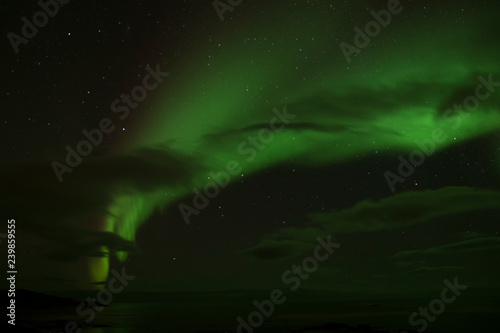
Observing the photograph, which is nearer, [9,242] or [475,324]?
[9,242]

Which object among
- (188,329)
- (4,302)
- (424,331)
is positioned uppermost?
(4,302)

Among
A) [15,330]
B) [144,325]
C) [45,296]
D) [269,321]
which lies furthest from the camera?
[45,296]

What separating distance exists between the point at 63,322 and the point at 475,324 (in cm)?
1777

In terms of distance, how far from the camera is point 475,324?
20312mm

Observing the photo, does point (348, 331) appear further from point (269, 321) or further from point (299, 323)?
point (269, 321)

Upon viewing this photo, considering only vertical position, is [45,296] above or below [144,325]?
above

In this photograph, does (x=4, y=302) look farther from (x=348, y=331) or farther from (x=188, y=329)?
(x=348, y=331)

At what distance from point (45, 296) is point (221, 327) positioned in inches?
556

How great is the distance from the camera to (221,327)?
1961cm

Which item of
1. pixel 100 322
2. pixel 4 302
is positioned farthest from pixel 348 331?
pixel 4 302

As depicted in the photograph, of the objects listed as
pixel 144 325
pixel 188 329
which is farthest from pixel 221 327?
pixel 144 325

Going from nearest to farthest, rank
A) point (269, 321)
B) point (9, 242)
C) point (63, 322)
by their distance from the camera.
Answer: point (9, 242)
point (63, 322)
point (269, 321)

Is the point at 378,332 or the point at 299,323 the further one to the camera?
the point at 299,323

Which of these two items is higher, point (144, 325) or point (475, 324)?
point (144, 325)
